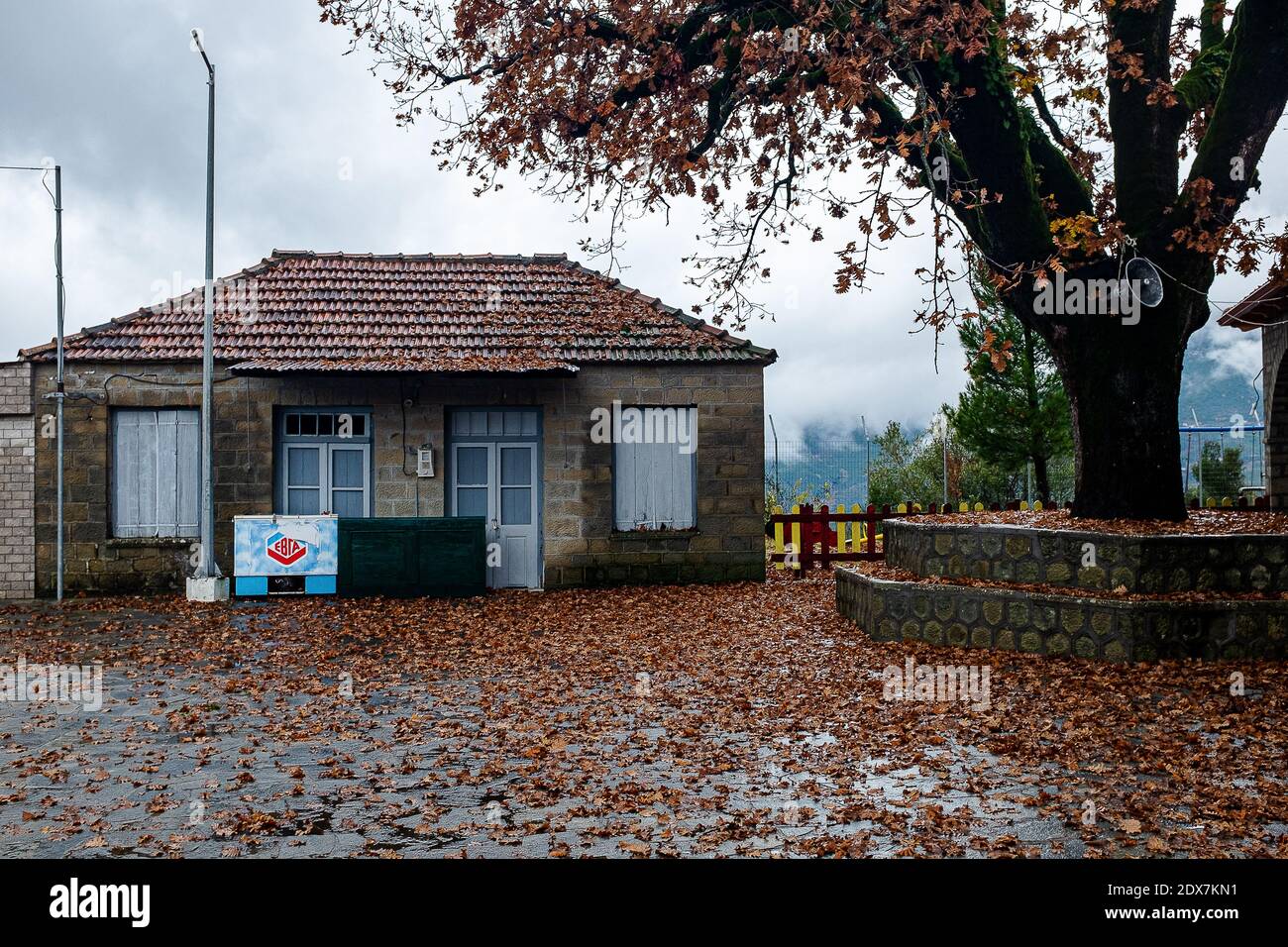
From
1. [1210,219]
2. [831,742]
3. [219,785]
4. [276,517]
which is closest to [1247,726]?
[831,742]

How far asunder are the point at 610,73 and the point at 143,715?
784 centimetres

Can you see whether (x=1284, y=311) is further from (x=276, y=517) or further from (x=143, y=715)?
(x=143, y=715)

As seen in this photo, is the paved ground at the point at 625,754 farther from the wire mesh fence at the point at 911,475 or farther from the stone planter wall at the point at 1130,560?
the wire mesh fence at the point at 911,475

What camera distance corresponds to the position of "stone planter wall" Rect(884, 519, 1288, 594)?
10.3 metres

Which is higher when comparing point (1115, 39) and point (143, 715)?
point (1115, 39)

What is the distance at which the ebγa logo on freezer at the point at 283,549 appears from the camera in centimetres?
1644

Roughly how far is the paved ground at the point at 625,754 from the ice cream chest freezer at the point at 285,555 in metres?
4.03

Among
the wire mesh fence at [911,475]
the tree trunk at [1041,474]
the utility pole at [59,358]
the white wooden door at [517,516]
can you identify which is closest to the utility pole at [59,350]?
the utility pole at [59,358]

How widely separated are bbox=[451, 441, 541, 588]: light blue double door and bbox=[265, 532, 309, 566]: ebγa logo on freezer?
262cm

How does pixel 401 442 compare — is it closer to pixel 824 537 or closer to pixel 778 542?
pixel 778 542

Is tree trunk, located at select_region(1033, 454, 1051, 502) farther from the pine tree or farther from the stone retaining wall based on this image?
the stone retaining wall

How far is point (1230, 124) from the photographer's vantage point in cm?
1144

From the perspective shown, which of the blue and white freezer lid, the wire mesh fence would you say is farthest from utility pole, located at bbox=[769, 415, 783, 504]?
the blue and white freezer lid

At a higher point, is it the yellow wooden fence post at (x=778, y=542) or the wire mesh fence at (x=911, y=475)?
the wire mesh fence at (x=911, y=475)
